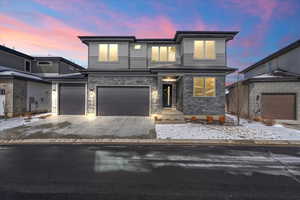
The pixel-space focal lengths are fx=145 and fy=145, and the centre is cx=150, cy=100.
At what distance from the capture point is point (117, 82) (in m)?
15.2

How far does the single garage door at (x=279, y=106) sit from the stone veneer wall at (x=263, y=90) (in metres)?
0.38

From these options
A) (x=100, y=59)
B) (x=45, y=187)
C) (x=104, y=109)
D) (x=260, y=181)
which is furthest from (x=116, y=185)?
(x=100, y=59)

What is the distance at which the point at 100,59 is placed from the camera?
15.8 m

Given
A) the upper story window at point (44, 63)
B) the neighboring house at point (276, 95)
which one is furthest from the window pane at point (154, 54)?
the upper story window at point (44, 63)

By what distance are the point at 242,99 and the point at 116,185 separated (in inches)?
689

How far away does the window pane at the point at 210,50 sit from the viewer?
14141 millimetres

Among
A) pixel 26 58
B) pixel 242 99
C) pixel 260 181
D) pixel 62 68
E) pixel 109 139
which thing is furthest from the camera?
pixel 62 68

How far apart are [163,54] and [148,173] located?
14300 mm

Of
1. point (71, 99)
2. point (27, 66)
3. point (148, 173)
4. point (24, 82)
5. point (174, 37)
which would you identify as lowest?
point (148, 173)

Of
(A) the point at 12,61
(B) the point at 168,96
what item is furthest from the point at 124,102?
(A) the point at 12,61

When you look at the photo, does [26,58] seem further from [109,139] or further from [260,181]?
[260,181]

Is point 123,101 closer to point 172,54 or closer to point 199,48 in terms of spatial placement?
point 172,54

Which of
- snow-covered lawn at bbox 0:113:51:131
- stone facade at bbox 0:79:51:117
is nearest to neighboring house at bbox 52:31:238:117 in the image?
stone facade at bbox 0:79:51:117

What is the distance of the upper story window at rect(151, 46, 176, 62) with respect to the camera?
16297 mm
